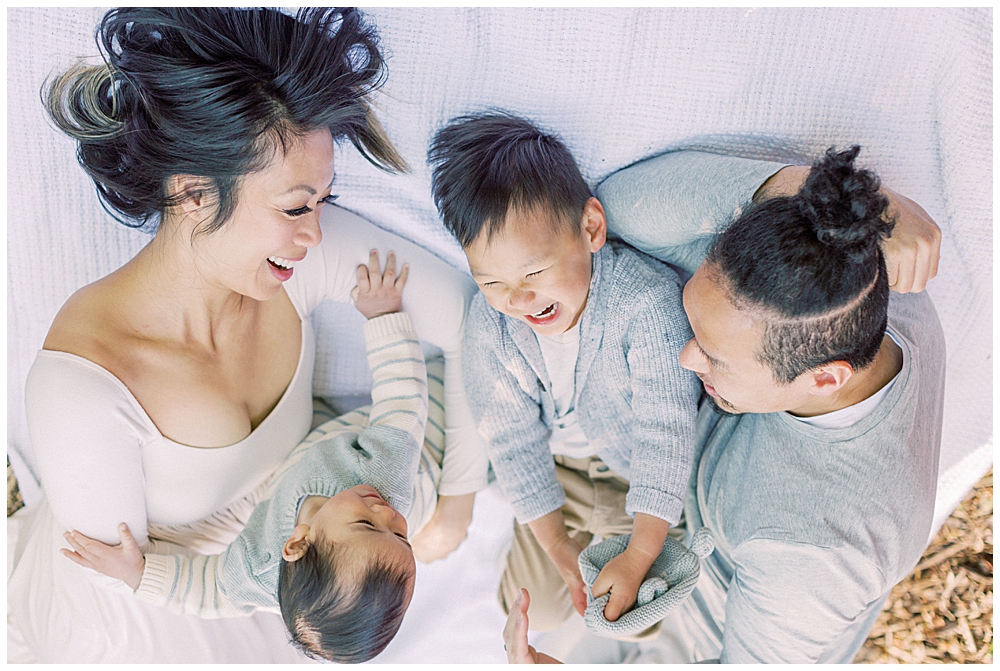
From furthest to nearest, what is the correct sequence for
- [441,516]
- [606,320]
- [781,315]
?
[441,516] → [606,320] → [781,315]

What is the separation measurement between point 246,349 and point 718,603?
100 cm

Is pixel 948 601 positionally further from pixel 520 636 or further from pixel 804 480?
pixel 520 636

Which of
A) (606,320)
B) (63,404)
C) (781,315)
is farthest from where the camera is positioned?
(606,320)

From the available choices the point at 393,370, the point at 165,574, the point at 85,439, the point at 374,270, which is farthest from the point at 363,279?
the point at 165,574

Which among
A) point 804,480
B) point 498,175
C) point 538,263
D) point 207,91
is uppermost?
point 207,91

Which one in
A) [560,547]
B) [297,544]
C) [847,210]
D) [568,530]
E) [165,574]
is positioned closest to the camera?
[847,210]

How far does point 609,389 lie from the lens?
114 cm

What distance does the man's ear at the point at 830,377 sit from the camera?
83 cm

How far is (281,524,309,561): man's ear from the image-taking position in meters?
0.94

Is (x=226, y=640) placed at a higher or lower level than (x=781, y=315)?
lower

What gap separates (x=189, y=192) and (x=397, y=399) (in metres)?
0.47

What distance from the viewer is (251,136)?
82 centimetres

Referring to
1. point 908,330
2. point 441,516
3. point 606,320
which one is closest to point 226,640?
point 441,516

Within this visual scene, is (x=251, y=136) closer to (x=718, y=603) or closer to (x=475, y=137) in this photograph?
(x=475, y=137)
